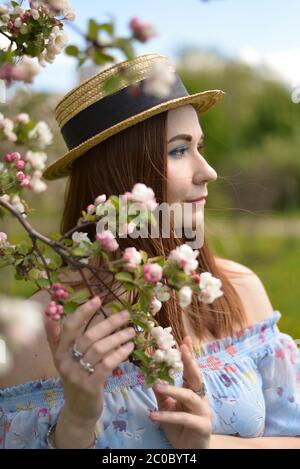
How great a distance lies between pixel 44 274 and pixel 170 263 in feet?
1.26

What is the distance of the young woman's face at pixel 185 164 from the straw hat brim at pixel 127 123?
0.06m

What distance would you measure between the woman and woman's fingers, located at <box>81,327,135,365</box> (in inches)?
10.6

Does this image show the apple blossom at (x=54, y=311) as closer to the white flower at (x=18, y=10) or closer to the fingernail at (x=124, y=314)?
the fingernail at (x=124, y=314)

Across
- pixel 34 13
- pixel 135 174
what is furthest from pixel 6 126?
pixel 135 174

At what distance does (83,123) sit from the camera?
2.20 metres

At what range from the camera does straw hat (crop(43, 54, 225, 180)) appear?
2.08 metres

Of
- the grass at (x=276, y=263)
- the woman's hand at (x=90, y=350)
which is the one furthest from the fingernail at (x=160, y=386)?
the grass at (x=276, y=263)

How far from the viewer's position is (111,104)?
212 cm

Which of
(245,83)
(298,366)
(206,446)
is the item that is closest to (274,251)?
(298,366)

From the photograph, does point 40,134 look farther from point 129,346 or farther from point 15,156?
point 129,346

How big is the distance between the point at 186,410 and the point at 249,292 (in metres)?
0.88

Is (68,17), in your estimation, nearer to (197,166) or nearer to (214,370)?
(197,166)

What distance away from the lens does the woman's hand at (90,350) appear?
4.71 feet

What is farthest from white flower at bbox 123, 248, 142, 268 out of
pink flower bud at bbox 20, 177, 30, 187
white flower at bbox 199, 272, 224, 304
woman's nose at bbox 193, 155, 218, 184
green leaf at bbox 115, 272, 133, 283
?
woman's nose at bbox 193, 155, 218, 184
